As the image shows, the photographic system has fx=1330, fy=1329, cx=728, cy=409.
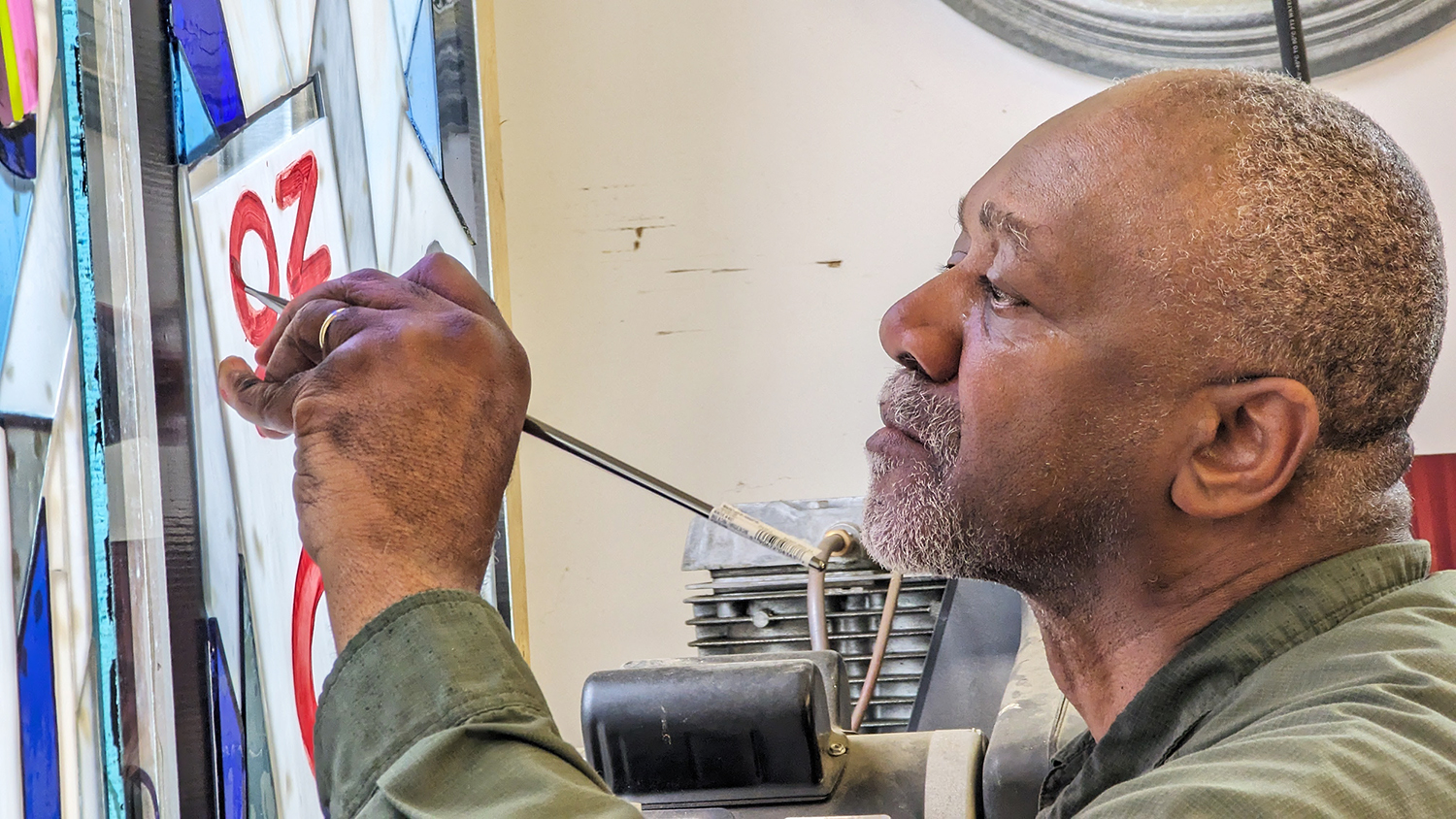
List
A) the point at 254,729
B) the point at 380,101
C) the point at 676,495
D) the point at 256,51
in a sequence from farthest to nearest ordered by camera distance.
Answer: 1. the point at 380,101
2. the point at 256,51
3. the point at 254,729
4. the point at 676,495

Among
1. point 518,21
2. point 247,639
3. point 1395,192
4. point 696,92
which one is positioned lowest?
point 247,639

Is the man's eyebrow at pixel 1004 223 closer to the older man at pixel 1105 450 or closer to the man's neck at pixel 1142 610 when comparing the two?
the older man at pixel 1105 450

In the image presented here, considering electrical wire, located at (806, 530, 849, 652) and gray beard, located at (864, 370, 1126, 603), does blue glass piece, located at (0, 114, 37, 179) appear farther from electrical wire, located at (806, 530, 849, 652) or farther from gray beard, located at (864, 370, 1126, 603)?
electrical wire, located at (806, 530, 849, 652)

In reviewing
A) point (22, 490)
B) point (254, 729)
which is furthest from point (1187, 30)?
point (22, 490)

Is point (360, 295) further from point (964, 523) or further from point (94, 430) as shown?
point (964, 523)

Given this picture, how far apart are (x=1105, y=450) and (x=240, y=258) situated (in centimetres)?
72

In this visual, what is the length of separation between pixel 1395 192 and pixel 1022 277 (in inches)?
8.8

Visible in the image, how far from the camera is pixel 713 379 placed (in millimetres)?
2311

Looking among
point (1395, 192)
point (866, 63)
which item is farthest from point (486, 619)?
point (866, 63)

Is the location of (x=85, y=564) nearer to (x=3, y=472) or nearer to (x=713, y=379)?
(x=3, y=472)

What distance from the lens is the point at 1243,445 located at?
812 mm

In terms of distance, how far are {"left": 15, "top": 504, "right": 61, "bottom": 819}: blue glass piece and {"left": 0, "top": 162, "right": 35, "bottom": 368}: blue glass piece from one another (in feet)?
0.39

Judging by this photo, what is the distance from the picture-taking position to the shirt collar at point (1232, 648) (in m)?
0.76

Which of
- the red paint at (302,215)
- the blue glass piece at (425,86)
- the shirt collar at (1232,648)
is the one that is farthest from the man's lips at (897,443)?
the blue glass piece at (425,86)
